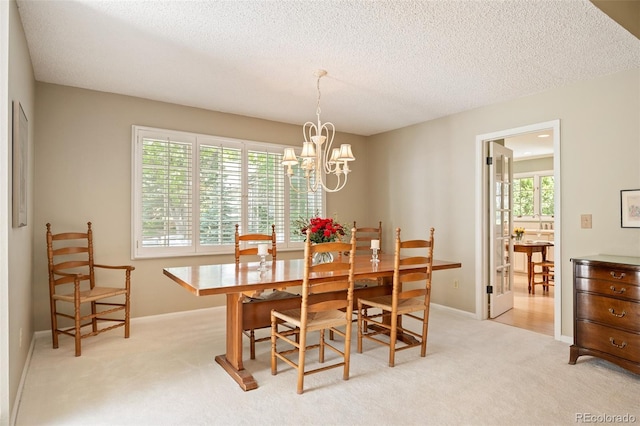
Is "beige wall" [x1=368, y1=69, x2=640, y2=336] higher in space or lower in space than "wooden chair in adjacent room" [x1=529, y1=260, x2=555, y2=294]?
higher

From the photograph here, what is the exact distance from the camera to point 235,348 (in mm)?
2832

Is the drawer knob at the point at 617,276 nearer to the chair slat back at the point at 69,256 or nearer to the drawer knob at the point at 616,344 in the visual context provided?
the drawer knob at the point at 616,344

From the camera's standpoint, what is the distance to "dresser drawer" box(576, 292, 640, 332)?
2.76 meters

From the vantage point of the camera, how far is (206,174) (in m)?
4.62

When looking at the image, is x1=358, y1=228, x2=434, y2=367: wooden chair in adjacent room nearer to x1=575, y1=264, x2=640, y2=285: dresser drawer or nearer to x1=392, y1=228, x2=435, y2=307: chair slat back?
x1=392, y1=228, x2=435, y2=307: chair slat back

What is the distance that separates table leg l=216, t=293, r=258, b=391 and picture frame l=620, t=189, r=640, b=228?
3.30 m

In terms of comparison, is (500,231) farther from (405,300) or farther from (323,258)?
(323,258)

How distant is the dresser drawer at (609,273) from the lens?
2.77 m

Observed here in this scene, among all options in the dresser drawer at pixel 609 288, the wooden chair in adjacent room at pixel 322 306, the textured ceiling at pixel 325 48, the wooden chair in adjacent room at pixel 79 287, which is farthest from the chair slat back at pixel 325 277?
the wooden chair in adjacent room at pixel 79 287

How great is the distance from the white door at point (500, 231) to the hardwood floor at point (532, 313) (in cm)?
14

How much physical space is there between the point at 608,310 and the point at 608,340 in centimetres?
22

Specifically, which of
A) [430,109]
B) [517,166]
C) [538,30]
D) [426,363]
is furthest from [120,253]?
[517,166]

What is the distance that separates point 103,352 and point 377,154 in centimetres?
440

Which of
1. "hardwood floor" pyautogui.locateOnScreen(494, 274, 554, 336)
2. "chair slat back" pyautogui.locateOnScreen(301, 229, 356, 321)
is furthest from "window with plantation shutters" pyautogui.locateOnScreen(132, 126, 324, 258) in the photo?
"hardwood floor" pyautogui.locateOnScreen(494, 274, 554, 336)
